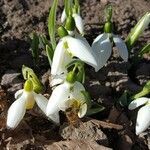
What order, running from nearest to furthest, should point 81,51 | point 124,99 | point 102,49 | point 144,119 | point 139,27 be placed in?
1. point 81,51
2. point 144,119
3. point 102,49
4. point 124,99
5. point 139,27

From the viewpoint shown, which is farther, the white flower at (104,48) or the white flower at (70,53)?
the white flower at (104,48)

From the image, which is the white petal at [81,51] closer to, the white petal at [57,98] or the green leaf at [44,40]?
the white petal at [57,98]

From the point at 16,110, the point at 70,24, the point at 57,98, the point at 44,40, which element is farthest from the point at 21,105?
the point at 44,40

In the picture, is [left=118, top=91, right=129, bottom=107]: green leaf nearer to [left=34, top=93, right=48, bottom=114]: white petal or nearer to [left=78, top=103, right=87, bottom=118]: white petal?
[left=78, top=103, right=87, bottom=118]: white petal

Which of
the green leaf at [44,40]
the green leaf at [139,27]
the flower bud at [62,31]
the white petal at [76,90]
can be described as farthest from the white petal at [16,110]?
the green leaf at [139,27]

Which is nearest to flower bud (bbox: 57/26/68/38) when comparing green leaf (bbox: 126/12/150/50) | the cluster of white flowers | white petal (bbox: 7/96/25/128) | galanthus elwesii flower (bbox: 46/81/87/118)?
the cluster of white flowers

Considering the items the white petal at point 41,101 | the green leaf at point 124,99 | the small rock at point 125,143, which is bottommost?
the small rock at point 125,143

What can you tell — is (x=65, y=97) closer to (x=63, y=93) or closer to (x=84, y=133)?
(x=63, y=93)
